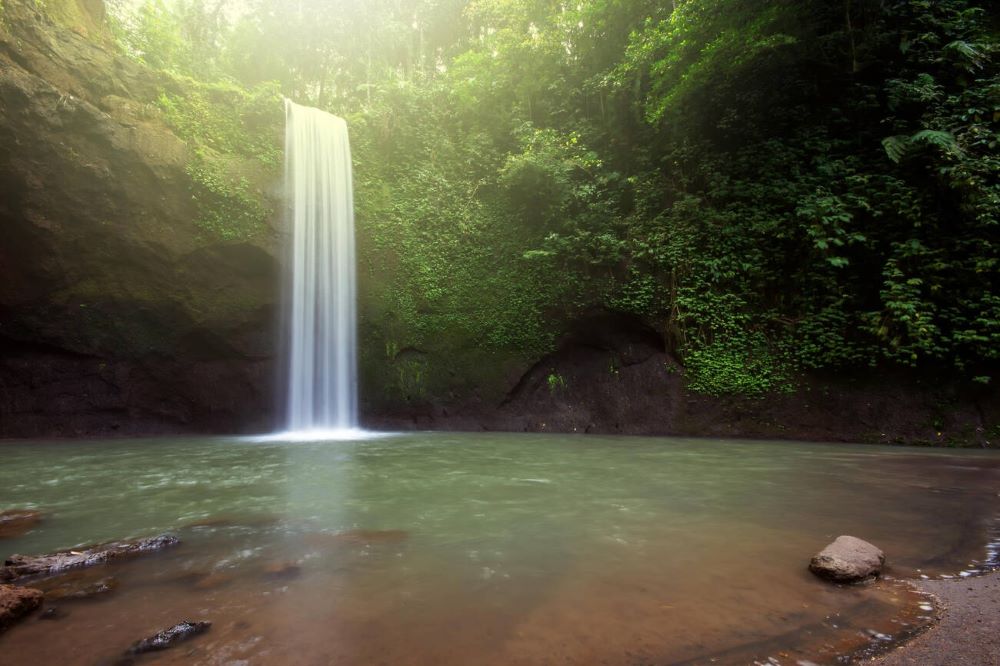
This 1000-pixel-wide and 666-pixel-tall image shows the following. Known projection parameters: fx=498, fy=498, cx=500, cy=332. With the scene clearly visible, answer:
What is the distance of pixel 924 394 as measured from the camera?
9.04 meters

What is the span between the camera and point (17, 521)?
398 centimetres

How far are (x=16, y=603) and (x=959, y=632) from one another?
13.1ft

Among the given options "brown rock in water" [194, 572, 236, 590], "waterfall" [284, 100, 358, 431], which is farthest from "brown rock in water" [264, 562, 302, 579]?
"waterfall" [284, 100, 358, 431]

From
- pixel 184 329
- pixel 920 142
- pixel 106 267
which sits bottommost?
pixel 184 329

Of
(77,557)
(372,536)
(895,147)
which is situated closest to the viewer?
(77,557)

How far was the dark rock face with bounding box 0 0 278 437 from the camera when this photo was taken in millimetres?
9766

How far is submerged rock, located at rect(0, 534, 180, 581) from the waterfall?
8.35 meters

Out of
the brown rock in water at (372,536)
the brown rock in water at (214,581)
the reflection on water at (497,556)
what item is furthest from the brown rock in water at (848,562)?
the brown rock in water at (214,581)

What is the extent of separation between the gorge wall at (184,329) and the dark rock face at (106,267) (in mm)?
30

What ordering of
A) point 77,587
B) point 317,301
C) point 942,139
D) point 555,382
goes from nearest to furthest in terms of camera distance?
point 77,587 < point 942,139 < point 555,382 < point 317,301

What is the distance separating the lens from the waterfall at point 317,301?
38.0ft

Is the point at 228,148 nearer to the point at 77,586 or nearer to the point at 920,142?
the point at 77,586

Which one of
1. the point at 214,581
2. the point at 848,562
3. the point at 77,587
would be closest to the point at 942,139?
the point at 848,562

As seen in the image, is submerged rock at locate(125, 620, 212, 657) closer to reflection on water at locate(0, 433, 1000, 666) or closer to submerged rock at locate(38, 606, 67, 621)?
reflection on water at locate(0, 433, 1000, 666)
